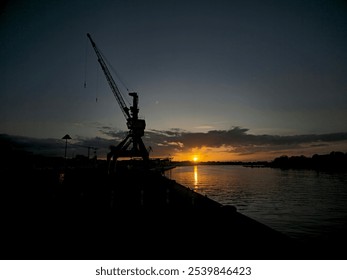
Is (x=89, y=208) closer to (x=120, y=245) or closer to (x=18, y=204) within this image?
(x=18, y=204)

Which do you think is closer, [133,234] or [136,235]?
[136,235]

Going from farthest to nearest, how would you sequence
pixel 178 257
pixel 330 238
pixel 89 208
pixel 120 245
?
1. pixel 330 238
2. pixel 89 208
3. pixel 120 245
4. pixel 178 257

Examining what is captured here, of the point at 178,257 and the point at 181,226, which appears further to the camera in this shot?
the point at 181,226

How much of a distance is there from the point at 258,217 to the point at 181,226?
17.1 m

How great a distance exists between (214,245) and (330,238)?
14296 millimetres

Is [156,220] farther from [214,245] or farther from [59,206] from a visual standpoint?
[59,206]

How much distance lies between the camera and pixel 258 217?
23953 millimetres

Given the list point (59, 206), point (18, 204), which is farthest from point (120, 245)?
point (18, 204)

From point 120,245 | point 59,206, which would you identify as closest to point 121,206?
point 59,206

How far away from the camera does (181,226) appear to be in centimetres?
1017
